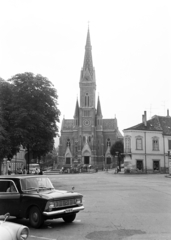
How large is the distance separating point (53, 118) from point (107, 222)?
66.9 ft

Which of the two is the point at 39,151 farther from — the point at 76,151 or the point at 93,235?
the point at 76,151

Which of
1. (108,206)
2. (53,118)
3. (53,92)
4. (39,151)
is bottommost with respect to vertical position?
(108,206)

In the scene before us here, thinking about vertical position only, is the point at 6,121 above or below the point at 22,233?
above

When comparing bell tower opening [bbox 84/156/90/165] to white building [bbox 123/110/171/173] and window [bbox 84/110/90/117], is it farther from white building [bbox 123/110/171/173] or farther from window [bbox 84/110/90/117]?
white building [bbox 123/110/171/173]

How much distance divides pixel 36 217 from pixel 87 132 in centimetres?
9625

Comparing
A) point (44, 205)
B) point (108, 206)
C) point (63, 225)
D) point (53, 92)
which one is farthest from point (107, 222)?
point (53, 92)

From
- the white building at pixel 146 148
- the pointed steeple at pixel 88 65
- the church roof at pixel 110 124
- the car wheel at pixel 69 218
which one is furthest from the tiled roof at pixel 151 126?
the pointed steeple at pixel 88 65

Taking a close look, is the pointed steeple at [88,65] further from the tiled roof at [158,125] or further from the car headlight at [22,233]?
the car headlight at [22,233]

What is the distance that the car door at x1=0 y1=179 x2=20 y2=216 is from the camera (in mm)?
9796

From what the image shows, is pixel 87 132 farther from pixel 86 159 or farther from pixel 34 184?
pixel 34 184

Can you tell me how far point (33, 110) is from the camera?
1089 inches

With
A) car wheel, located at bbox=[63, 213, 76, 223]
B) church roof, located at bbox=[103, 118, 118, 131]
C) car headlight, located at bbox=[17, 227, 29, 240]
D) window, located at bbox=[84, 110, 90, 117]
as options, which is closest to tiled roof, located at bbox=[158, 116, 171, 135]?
window, located at bbox=[84, 110, 90, 117]

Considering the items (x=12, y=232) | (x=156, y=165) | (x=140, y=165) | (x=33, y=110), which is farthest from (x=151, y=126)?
(x=12, y=232)

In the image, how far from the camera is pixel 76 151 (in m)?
105
